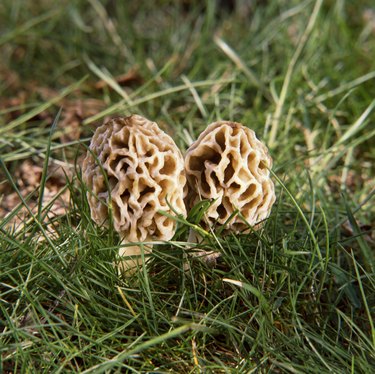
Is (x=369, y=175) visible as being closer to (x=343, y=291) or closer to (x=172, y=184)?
(x=343, y=291)

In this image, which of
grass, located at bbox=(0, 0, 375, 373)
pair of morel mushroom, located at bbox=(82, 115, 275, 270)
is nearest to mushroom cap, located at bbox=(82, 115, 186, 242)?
pair of morel mushroom, located at bbox=(82, 115, 275, 270)

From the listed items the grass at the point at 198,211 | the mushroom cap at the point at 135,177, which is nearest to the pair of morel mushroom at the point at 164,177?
the mushroom cap at the point at 135,177

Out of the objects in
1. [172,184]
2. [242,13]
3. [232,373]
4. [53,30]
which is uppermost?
[172,184]

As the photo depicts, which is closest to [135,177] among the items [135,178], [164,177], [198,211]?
[135,178]

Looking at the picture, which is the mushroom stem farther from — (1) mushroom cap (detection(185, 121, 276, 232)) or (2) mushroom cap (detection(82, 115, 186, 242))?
(1) mushroom cap (detection(185, 121, 276, 232))

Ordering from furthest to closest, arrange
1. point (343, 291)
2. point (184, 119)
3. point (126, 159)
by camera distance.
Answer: point (184, 119) < point (343, 291) < point (126, 159)

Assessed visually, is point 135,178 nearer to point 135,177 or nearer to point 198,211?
point 135,177

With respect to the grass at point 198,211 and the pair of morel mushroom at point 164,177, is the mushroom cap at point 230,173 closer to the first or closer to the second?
the pair of morel mushroom at point 164,177

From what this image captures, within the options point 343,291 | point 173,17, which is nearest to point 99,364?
point 343,291
